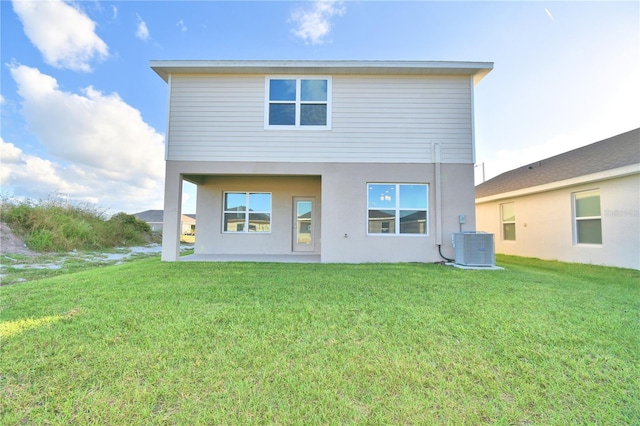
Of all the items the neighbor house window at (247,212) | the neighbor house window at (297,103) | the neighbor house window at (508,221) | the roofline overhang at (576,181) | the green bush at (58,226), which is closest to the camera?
the roofline overhang at (576,181)

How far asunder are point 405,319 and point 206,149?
6621 millimetres

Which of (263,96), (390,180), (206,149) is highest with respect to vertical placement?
(263,96)

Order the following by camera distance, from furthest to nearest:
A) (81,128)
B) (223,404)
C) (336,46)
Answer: (81,128) → (336,46) → (223,404)

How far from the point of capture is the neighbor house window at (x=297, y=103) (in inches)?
292

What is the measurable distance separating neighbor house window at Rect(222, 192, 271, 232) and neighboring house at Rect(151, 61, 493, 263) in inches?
71.3

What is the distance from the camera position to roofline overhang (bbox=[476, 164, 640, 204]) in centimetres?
668

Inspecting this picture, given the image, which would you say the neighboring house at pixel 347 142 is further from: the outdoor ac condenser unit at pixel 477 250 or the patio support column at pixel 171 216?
the outdoor ac condenser unit at pixel 477 250

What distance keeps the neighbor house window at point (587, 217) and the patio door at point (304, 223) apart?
8087mm

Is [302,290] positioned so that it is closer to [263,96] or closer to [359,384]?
[359,384]

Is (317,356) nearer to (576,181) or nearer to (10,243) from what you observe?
(576,181)

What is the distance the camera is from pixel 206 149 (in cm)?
738

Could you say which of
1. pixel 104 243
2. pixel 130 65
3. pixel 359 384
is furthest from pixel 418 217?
pixel 104 243

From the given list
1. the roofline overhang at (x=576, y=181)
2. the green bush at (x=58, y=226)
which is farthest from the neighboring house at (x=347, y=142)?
the green bush at (x=58, y=226)

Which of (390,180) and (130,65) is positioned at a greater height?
(130,65)
